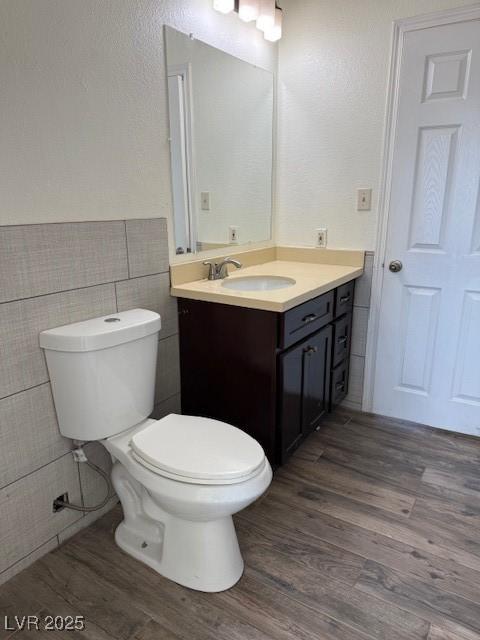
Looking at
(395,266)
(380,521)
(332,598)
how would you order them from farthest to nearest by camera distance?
(395,266)
(380,521)
(332,598)

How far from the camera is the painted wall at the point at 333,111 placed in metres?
2.13

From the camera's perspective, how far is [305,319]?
186 cm

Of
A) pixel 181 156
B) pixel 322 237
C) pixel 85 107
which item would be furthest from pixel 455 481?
pixel 85 107

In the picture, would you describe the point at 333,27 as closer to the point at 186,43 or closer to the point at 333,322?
the point at 186,43

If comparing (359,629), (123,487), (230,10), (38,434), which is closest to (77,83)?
(230,10)

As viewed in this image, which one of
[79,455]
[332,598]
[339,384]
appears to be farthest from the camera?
[339,384]

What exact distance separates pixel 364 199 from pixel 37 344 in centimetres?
176

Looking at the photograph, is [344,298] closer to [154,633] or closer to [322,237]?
[322,237]

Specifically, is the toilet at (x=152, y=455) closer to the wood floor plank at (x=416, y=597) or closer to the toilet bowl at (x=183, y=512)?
the toilet bowl at (x=183, y=512)

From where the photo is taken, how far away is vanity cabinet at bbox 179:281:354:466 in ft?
5.72

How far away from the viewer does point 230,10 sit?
192 centimetres

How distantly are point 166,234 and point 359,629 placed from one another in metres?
1.54

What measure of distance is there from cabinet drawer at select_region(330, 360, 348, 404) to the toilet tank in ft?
3.64

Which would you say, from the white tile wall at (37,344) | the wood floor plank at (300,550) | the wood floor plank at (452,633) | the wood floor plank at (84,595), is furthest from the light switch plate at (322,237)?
the wood floor plank at (84,595)
